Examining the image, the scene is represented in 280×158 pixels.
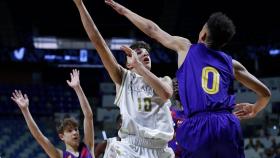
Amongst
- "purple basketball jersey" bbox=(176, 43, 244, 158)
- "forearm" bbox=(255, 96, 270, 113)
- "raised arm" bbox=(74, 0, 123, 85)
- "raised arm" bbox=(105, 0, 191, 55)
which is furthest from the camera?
"raised arm" bbox=(74, 0, 123, 85)

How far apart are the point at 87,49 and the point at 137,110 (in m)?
16.8

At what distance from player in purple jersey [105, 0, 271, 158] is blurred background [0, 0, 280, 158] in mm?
12808

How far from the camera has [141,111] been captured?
3.88 metres

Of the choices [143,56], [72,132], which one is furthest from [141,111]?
[72,132]

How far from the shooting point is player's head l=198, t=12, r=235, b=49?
3.12 m

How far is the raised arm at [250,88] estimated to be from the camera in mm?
3424

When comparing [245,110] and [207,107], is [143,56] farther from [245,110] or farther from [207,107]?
[207,107]

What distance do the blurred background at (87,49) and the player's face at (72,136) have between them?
443 inches

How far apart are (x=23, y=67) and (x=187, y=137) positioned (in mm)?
20281

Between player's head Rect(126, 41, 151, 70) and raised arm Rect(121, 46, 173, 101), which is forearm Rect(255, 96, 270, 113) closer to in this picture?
raised arm Rect(121, 46, 173, 101)

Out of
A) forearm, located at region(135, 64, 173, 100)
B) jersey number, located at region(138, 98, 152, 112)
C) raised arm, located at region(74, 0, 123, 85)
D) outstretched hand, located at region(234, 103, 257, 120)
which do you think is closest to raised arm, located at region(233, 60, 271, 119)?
outstretched hand, located at region(234, 103, 257, 120)

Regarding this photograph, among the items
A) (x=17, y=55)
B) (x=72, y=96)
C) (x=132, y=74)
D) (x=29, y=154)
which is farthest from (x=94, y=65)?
(x=132, y=74)

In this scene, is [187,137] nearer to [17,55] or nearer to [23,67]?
[17,55]

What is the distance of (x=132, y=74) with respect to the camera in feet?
13.1
